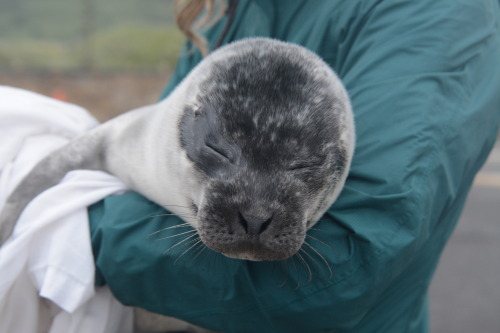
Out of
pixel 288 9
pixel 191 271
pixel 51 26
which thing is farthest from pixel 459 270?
pixel 51 26

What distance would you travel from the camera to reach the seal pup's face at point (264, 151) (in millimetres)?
1464

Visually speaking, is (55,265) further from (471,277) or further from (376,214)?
(471,277)

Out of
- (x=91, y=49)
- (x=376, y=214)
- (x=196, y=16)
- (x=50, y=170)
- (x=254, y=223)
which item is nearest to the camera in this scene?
(x=254, y=223)

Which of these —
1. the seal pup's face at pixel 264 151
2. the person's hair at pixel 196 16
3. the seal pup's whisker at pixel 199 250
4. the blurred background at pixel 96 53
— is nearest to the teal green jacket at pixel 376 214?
the seal pup's whisker at pixel 199 250

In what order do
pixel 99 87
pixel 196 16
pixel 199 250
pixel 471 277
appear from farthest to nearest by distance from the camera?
pixel 99 87 → pixel 471 277 → pixel 196 16 → pixel 199 250

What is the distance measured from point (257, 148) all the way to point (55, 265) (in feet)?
2.33

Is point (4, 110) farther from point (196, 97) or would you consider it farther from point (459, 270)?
point (459, 270)

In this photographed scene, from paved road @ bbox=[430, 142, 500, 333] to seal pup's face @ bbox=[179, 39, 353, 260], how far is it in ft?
12.8

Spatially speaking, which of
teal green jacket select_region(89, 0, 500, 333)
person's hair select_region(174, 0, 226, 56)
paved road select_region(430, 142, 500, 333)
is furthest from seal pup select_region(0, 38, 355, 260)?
paved road select_region(430, 142, 500, 333)

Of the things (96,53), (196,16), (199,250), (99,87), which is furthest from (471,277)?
(96,53)

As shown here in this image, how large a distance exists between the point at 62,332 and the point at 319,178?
0.92m

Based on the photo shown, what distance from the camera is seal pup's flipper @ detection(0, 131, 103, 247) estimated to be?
185 centimetres

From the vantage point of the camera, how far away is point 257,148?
58.1 inches

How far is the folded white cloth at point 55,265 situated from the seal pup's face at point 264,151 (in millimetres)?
416
